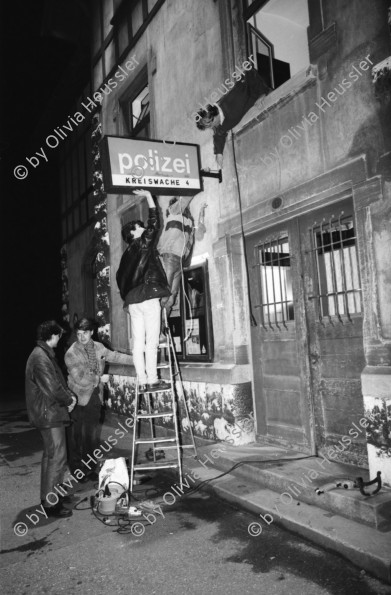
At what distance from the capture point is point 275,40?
6.24 meters

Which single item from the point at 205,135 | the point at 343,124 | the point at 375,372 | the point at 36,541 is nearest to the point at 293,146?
the point at 343,124

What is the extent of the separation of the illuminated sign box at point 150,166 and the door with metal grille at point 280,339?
133cm

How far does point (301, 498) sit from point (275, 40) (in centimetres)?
611

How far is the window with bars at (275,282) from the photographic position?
576 cm

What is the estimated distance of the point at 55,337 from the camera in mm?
5137

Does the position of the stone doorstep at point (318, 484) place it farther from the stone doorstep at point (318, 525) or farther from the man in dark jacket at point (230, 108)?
the man in dark jacket at point (230, 108)

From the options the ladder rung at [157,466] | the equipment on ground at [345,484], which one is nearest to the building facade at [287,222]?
the equipment on ground at [345,484]

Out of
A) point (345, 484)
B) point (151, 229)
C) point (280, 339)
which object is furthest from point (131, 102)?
point (345, 484)

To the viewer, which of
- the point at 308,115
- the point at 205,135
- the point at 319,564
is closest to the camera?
the point at 319,564

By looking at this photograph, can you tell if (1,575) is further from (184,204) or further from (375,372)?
(184,204)

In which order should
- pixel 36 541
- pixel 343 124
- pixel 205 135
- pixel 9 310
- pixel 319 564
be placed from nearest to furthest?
pixel 319 564, pixel 36 541, pixel 343 124, pixel 205 135, pixel 9 310

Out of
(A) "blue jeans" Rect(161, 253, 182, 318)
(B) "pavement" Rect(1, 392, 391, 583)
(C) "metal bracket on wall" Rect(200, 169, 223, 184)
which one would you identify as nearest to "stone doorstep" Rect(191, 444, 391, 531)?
(B) "pavement" Rect(1, 392, 391, 583)

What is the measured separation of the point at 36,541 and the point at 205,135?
5.93 metres

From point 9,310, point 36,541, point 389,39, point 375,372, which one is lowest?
point 36,541
